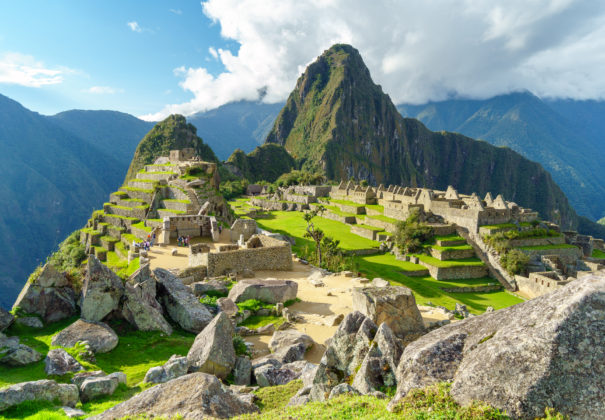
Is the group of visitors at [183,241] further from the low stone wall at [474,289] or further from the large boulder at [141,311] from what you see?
the low stone wall at [474,289]

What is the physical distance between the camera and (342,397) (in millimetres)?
4781

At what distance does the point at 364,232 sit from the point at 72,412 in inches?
1798

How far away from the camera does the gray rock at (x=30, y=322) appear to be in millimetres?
8533

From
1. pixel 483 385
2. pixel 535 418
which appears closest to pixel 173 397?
pixel 483 385

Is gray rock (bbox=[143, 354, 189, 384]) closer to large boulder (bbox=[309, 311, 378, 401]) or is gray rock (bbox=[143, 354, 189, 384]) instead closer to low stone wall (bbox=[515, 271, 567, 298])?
large boulder (bbox=[309, 311, 378, 401])

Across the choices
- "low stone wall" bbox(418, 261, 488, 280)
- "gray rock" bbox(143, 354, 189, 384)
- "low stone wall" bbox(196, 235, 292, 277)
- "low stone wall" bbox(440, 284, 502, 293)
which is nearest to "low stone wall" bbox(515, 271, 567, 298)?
"low stone wall" bbox(440, 284, 502, 293)

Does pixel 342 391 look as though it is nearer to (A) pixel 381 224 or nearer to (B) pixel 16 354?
(B) pixel 16 354

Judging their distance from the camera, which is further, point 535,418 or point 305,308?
point 305,308

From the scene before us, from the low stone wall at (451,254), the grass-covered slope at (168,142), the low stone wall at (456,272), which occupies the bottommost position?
the low stone wall at (456,272)

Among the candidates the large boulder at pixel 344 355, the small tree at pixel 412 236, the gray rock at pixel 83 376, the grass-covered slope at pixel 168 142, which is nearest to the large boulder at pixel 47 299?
the gray rock at pixel 83 376

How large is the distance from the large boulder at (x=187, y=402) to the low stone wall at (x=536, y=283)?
117 ft

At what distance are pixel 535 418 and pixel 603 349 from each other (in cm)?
93

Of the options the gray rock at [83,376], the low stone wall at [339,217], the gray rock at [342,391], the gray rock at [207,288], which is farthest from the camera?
the low stone wall at [339,217]

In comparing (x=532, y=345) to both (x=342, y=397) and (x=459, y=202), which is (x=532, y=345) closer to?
(x=342, y=397)
